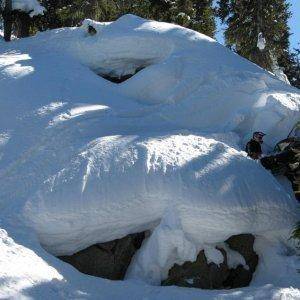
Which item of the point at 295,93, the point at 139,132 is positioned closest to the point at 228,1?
the point at 295,93

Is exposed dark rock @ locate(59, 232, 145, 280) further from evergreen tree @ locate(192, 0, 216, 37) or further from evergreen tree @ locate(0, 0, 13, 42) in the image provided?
evergreen tree @ locate(192, 0, 216, 37)

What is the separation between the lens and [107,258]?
7969 millimetres

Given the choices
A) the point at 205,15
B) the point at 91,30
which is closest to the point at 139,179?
the point at 91,30

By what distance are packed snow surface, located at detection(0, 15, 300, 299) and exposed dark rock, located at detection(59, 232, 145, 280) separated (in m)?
0.12

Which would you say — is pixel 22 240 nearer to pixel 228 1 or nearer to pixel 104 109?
pixel 104 109

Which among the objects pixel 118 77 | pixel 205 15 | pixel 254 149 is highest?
pixel 205 15

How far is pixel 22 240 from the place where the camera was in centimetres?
760

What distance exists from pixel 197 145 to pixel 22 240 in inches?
146

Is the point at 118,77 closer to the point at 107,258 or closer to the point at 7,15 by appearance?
the point at 107,258

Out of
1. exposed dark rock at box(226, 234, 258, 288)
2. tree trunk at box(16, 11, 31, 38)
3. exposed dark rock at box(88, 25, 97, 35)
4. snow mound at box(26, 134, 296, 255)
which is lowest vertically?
exposed dark rock at box(226, 234, 258, 288)

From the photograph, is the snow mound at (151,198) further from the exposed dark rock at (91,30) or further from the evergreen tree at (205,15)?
the evergreen tree at (205,15)

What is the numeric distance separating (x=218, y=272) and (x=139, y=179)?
2003 mm

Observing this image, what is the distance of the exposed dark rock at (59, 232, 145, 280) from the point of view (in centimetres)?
787

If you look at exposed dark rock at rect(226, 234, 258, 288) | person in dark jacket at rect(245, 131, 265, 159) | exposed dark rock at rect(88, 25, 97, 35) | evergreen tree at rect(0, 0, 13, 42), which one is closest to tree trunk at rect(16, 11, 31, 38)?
evergreen tree at rect(0, 0, 13, 42)
